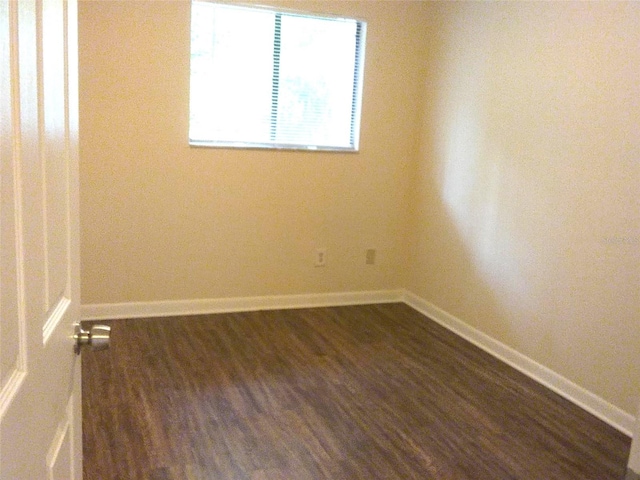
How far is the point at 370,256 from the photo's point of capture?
14.8ft

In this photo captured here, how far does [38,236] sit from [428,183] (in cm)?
377

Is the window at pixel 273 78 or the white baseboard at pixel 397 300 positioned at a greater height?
the window at pixel 273 78

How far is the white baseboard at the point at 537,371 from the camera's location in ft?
9.34

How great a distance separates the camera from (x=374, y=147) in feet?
14.3

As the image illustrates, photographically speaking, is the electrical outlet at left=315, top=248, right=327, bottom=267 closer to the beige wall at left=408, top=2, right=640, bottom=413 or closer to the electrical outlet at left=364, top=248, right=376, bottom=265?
the electrical outlet at left=364, top=248, right=376, bottom=265

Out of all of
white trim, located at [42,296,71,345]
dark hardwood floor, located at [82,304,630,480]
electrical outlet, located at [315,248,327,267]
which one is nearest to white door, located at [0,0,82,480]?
white trim, located at [42,296,71,345]

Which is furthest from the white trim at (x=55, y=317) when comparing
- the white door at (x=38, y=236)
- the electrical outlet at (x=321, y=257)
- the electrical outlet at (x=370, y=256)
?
the electrical outlet at (x=370, y=256)

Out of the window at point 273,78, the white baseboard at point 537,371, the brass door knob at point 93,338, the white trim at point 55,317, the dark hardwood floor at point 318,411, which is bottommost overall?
the dark hardwood floor at point 318,411

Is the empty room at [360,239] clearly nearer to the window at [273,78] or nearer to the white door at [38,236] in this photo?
the window at [273,78]

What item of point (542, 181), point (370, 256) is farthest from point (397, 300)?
point (542, 181)

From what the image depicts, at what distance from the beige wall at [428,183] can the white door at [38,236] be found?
2.55 metres

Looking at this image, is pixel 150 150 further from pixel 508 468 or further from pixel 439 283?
pixel 508 468

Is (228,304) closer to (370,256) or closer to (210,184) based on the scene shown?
(210,184)

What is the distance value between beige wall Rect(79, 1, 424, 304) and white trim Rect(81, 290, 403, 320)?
0.16 ft
